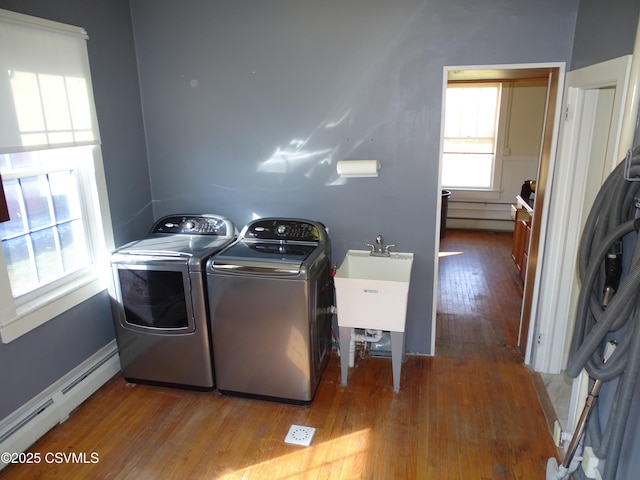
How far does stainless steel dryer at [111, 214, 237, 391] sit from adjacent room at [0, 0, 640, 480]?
Result: 0.01m

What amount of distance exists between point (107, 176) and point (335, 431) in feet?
6.93

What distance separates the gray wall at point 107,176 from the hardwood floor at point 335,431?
352mm

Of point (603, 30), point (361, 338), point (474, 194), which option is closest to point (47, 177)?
point (361, 338)

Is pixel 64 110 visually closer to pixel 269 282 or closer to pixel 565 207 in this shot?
pixel 269 282

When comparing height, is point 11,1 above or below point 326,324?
above

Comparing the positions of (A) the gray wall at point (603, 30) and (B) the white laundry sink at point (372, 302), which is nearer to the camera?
(A) the gray wall at point (603, 30)

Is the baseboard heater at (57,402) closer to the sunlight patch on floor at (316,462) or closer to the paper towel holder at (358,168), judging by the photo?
the sunlight patch on floor at (316,462)

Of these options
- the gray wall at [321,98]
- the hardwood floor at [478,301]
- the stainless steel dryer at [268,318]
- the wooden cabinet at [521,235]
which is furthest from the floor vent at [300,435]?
the wooden cabinet at [521,235]

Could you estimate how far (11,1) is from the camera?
221 cm

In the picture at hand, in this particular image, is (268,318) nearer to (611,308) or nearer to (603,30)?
(611,308)

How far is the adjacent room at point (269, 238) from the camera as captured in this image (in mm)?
2363

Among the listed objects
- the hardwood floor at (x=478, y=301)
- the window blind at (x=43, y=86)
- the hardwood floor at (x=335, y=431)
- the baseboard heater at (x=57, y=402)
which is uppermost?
the window blind at (x=43, y=86)

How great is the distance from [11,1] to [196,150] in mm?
1315

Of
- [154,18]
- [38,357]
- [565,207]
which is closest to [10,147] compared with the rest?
[38,357]
